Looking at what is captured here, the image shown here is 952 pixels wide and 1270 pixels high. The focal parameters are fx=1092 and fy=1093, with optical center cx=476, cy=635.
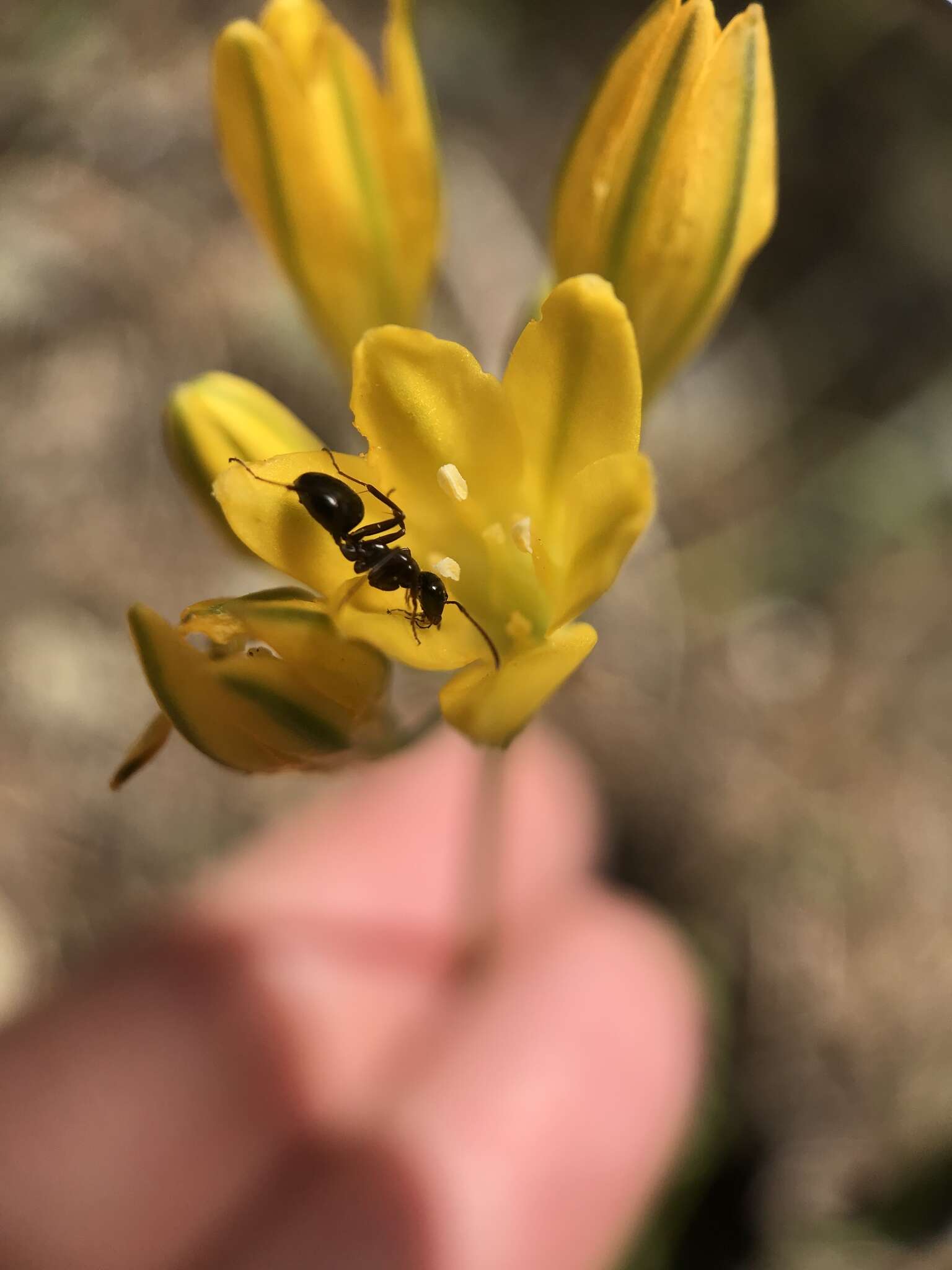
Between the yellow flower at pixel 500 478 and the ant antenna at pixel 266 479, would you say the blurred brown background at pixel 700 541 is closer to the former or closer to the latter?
the yellow flower at pixel 500 478

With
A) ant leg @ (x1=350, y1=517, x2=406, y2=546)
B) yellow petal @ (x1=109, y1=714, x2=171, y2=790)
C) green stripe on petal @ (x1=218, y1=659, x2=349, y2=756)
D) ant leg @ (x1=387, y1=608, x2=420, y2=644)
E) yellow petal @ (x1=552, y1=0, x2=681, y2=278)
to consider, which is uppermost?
yellow petal @ (x1=552, y1=0, x2=681, y2=278)

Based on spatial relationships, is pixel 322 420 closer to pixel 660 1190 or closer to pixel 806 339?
pixel 806 339

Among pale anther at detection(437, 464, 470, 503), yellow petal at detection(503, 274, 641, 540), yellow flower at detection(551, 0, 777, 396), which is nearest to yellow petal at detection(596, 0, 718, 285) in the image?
yellow flower at detection(551, 0, 777, 396)

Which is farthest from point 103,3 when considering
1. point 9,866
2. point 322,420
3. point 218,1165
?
point 218,1165

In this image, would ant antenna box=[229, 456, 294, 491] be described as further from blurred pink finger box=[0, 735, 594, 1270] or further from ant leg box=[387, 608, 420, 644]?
blurred pink finger box=[0, 735, 594, 1270]

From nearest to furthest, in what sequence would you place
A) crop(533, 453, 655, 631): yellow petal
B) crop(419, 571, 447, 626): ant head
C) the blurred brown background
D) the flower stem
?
crop(533, 453, 655, 631): yellow petal < crop(419, 571, 447, 626): ant head < the flower stem < the blurred brown background

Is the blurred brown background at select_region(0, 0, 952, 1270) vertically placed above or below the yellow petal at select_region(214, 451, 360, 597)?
below

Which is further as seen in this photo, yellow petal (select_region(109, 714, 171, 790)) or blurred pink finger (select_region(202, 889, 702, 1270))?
blurred pink finger (select_region(202, 889, 702, 1270))

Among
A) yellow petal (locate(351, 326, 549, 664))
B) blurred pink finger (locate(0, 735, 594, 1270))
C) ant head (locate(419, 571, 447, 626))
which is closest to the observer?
yellow petal (locate(351, 326, 549, 664))

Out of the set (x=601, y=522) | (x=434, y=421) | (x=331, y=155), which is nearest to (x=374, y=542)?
(x=434, y=421)
